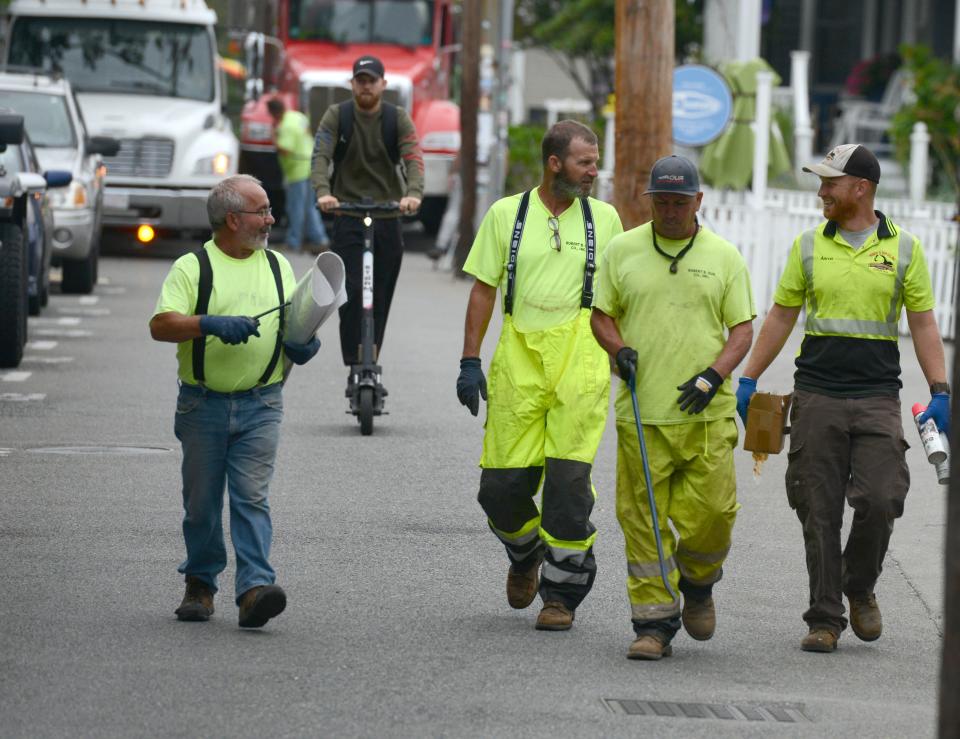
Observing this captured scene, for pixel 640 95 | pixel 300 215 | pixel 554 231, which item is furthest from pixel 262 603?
pixel 300 215

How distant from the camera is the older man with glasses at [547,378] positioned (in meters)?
7.48

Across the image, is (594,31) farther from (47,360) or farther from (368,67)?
(368,67)

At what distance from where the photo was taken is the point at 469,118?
25188 mm

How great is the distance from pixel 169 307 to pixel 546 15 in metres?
40.4

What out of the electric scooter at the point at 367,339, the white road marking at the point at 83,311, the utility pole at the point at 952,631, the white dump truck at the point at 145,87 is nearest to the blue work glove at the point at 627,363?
the utility pole at the point at 952,631

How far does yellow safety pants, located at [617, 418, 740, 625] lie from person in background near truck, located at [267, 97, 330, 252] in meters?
18.9

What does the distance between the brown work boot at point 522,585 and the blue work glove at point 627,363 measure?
948mm

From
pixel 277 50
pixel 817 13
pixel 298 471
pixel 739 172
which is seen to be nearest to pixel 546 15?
pixel 817 13

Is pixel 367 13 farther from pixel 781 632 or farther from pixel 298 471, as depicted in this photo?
pixel 781 632

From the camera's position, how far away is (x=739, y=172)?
24516 mm

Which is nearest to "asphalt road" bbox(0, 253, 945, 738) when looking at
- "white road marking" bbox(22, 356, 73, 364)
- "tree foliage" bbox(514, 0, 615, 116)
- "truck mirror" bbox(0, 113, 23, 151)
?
"truck mirror" bbox(0, 113, 23, 151)

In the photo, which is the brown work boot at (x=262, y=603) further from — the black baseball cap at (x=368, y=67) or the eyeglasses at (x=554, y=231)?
the black baseball cap at (x=368, y=67)

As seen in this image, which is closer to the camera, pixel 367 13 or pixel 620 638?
pixel 620 638

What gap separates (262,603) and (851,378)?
2.22 m
